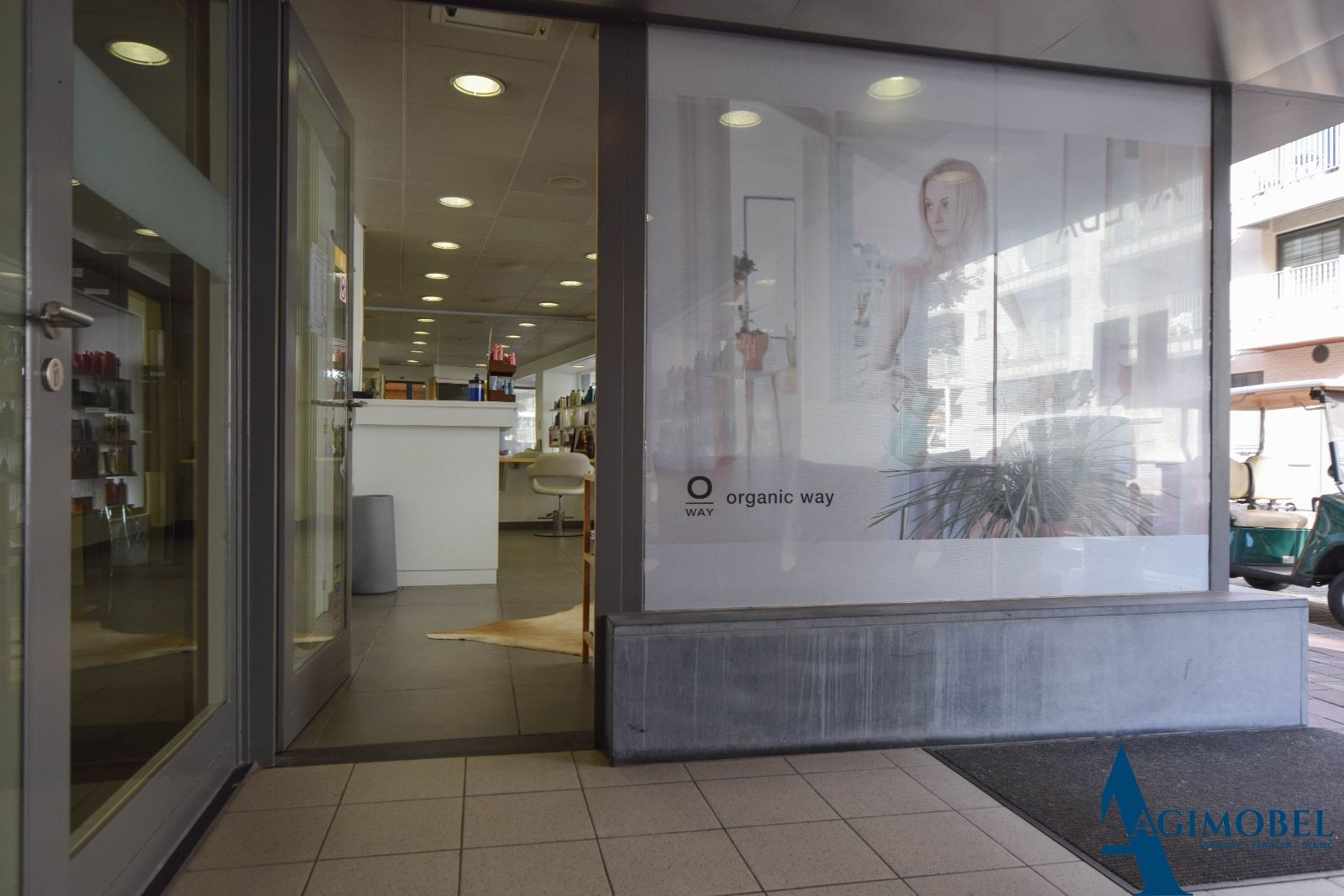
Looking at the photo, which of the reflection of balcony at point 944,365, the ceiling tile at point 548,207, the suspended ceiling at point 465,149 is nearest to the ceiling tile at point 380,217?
the suspended ceiling at point 465,149

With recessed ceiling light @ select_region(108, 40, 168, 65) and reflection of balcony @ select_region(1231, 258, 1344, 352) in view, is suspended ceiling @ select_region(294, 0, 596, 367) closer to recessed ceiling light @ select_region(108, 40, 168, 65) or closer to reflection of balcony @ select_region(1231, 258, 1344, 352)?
recessed ceiling light @ select_region(108, 40, 168, 65)

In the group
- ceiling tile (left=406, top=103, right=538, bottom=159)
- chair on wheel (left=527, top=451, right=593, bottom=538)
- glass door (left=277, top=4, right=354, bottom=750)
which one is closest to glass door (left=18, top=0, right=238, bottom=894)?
glass door (left=277, top=4, right=354, bottom=750)

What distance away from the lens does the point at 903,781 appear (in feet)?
8.07

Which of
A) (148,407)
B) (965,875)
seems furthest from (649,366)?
(965,875)

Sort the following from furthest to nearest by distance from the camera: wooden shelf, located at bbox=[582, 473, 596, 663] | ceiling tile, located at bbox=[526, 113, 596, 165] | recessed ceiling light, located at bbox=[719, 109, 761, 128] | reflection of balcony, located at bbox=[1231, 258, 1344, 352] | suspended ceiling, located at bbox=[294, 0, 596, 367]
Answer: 1. reflection of balcony, located at bbox=[1231, 258, 1344, 352]
2. ceiling tile, located at bbox=[526, 113, 596, 165]
3. wooden shelf, located at bbox=[582, 473, 596, 663]
4. suspended ceiling, located at bbox=[294, 0, 596, 367]
5. recessed ceiling light, located at bbox=[719, 109, 761, 128]

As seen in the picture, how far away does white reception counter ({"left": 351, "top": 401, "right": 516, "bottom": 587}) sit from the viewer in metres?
5.68

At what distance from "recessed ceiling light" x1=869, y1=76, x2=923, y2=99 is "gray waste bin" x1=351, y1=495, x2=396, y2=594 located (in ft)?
12.5

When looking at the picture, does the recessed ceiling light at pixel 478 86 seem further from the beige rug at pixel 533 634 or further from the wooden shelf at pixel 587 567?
the beige rug at pixel 533 634

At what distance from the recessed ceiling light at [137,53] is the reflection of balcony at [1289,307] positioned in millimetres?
15853

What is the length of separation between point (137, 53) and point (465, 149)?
2860mm

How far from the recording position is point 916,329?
2.93 meters

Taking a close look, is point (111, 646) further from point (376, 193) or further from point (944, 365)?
point (376, 193)

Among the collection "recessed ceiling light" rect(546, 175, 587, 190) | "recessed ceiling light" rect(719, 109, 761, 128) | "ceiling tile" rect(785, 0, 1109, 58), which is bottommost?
"recessed ceiling light" rect(719, 109, 761, 128)

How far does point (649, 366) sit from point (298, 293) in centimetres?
117
